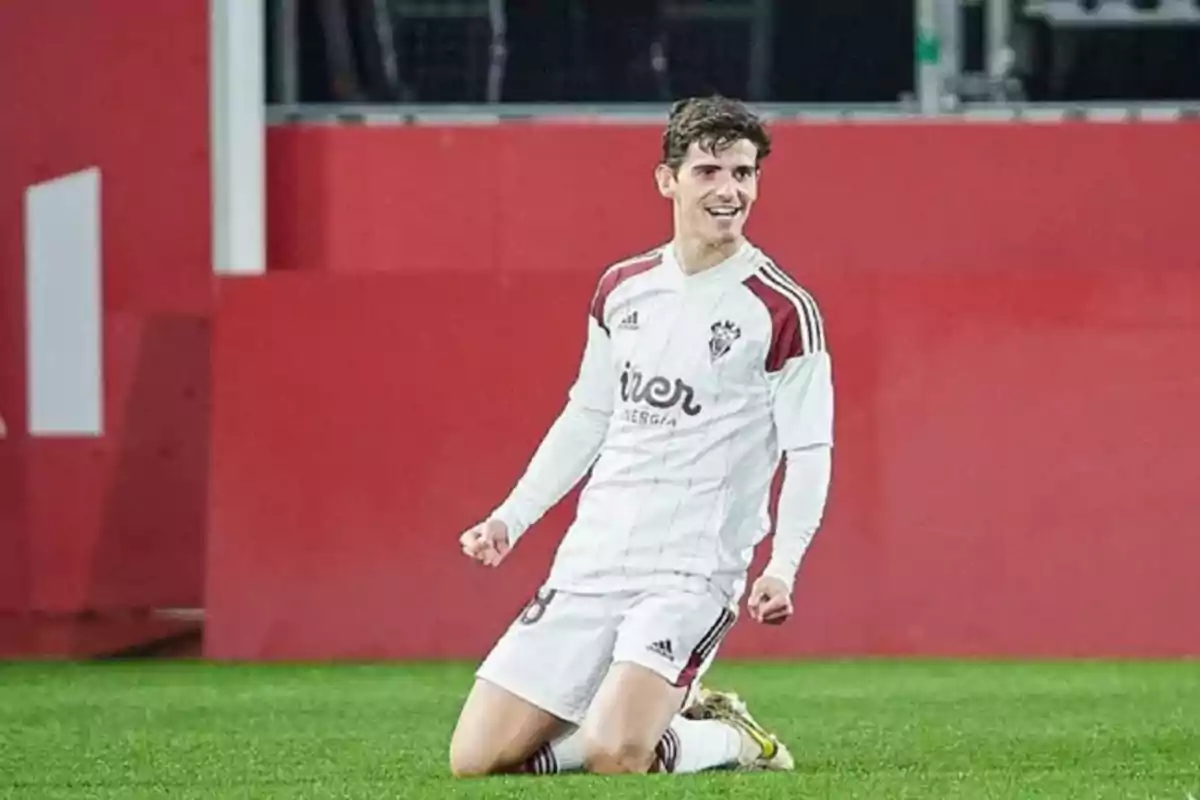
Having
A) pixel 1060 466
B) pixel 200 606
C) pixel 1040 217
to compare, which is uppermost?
pixel 1040 217

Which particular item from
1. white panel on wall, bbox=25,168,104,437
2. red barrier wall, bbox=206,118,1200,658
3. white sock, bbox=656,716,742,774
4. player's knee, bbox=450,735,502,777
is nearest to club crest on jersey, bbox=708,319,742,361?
white sock, bbox=656,716,742,774

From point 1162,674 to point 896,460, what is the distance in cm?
148

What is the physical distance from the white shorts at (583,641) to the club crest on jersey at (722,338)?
1.78 ft

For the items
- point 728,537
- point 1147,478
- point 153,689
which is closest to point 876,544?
point 1147,478

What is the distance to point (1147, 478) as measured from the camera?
1100 centimetres

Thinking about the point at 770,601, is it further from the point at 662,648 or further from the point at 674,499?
the point at 674,499

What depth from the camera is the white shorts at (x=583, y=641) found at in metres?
6.51

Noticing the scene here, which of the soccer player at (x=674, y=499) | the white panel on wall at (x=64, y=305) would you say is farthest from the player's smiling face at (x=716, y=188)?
the white panel on wall at (x=64, y=305)

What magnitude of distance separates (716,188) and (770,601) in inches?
39.5

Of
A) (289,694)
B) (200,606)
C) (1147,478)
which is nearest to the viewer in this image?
(289,694)

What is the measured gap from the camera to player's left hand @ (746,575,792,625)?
6.00m

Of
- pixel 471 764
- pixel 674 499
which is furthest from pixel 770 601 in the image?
pixel 471 764

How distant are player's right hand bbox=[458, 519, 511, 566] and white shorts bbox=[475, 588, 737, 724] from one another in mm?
200

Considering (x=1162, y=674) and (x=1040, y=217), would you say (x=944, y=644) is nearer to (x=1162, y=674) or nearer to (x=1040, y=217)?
(x=1162, y=674)
